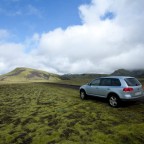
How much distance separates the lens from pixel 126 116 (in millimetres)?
10938

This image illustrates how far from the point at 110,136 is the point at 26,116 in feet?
20.2

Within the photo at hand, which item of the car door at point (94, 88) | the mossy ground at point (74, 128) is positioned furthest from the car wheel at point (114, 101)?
the car door at point (94, 88)

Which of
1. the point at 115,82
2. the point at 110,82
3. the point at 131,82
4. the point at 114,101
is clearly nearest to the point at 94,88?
the point at 110,82

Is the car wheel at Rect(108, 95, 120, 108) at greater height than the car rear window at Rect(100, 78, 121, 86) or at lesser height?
lesser

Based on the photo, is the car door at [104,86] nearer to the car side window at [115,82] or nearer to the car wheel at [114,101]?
the car side window at [115,82]

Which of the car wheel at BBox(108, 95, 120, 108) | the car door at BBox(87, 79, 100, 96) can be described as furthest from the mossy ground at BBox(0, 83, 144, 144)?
the car door at BBox(87, 79, 100, 96)

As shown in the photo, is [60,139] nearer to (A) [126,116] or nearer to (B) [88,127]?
(B) [88,127]

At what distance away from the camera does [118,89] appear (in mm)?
13344

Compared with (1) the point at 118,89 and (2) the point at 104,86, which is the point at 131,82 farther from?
(2) the point at 104,86

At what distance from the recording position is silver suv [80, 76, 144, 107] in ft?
42.5

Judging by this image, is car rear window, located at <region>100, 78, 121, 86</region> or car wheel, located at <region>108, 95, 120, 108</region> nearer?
car wheel, located at <region>108, 95, 120, 108</region>

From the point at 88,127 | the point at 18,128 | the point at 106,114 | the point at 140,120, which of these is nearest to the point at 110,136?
the point at 88,127

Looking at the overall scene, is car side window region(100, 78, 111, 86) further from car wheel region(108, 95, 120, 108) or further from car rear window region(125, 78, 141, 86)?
car rear window region(125, 78, 141, 86)

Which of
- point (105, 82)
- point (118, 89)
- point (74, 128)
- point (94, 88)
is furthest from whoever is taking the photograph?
point (94, 88)
